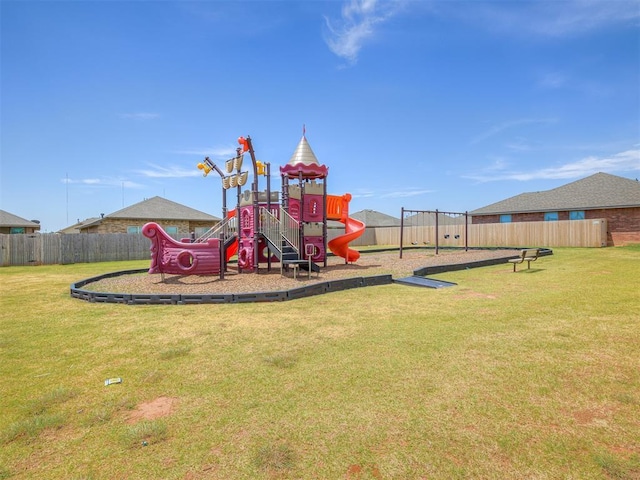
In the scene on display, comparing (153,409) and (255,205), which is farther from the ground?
(255,205)

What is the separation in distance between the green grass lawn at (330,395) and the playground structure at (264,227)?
4800mm

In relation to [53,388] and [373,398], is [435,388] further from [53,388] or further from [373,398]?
[53,388]

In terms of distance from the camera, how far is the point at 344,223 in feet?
58.1

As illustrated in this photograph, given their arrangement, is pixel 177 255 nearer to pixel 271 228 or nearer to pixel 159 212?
pixel 271 228

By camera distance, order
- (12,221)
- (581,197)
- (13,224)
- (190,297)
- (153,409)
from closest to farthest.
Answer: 1. (153,409)
2. (190,297)
3. (581,197)
4. (13,224)
5. (12,221)

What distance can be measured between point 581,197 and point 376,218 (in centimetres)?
2886

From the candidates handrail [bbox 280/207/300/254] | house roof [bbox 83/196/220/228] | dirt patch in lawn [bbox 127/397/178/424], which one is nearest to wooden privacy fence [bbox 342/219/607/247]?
handrail [bbox 280/207/300/254]

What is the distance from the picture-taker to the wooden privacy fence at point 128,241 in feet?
72.7

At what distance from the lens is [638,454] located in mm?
2535

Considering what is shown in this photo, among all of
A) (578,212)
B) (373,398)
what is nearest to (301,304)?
(373,398)

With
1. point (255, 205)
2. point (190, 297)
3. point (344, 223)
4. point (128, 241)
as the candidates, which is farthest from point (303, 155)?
point (128, 241)

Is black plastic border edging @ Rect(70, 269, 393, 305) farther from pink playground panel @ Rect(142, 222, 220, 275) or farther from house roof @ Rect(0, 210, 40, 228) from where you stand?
house roof @ Rect(0, 210, 40, 228)

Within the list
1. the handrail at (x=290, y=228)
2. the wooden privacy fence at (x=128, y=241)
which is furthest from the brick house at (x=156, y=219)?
the handrail at (x=290, y=228)

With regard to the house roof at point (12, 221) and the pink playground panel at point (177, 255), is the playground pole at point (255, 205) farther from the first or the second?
the house roof at point (12, 221)
